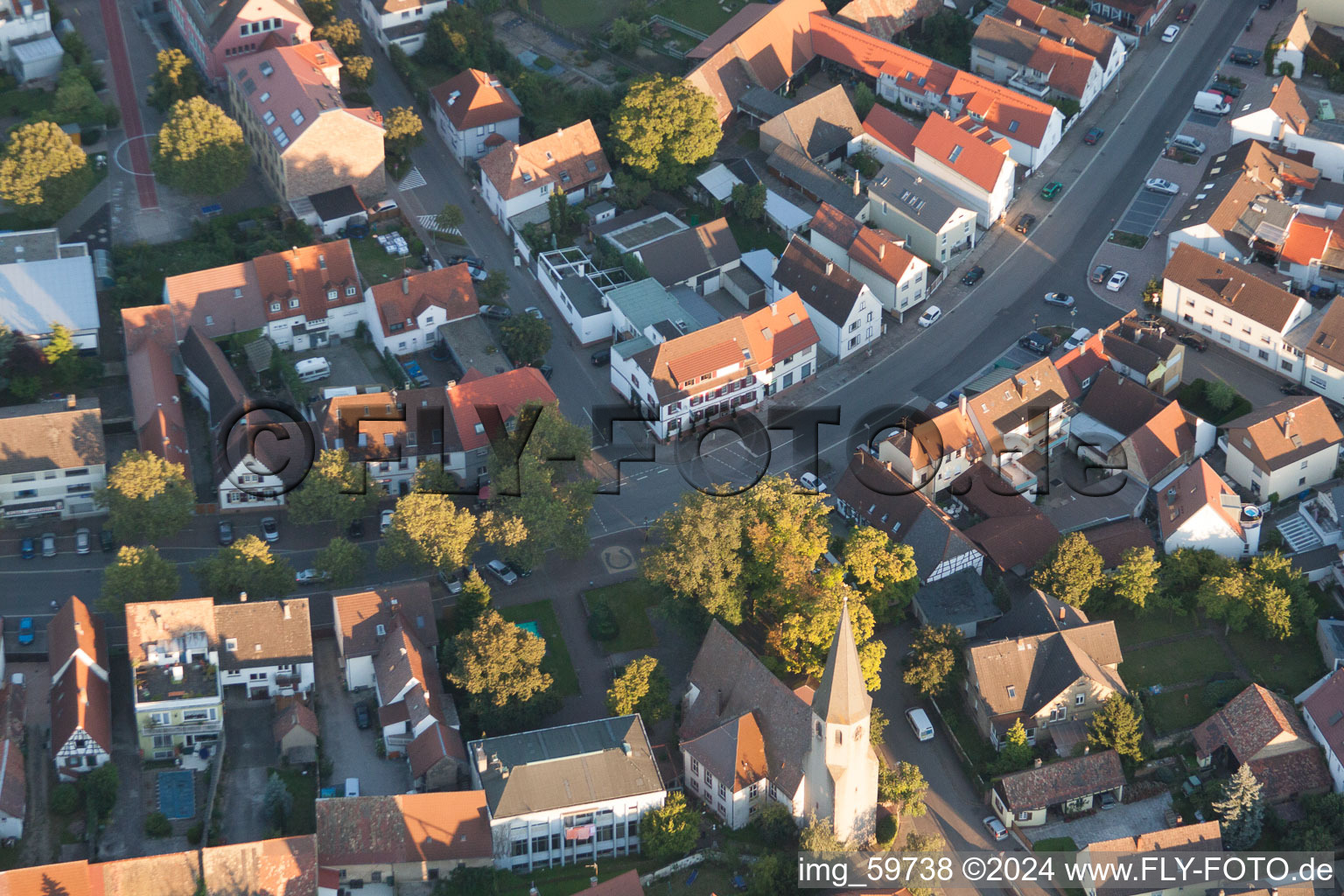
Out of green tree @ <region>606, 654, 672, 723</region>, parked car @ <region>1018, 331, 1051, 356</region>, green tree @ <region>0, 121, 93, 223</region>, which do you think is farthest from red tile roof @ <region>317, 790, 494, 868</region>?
green tree @ <region>0, 121, 93, 223</region>

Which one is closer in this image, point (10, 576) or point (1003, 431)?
point (10, 576)

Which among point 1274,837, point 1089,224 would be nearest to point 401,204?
point 1089,224

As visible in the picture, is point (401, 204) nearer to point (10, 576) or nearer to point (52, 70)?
point (52, 70)

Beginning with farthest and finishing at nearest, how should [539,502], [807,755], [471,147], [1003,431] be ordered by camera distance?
[471,147]
[1003,431]
[539,502]
[807,755]

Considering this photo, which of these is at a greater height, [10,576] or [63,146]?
[63,146]

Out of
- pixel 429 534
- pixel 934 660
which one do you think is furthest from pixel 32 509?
pixel 934 660

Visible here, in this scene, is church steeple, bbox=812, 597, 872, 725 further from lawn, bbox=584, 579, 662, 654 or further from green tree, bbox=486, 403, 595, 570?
green tree, bbox=486, 403, 595, 570

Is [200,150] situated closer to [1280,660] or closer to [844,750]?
[844,750]
